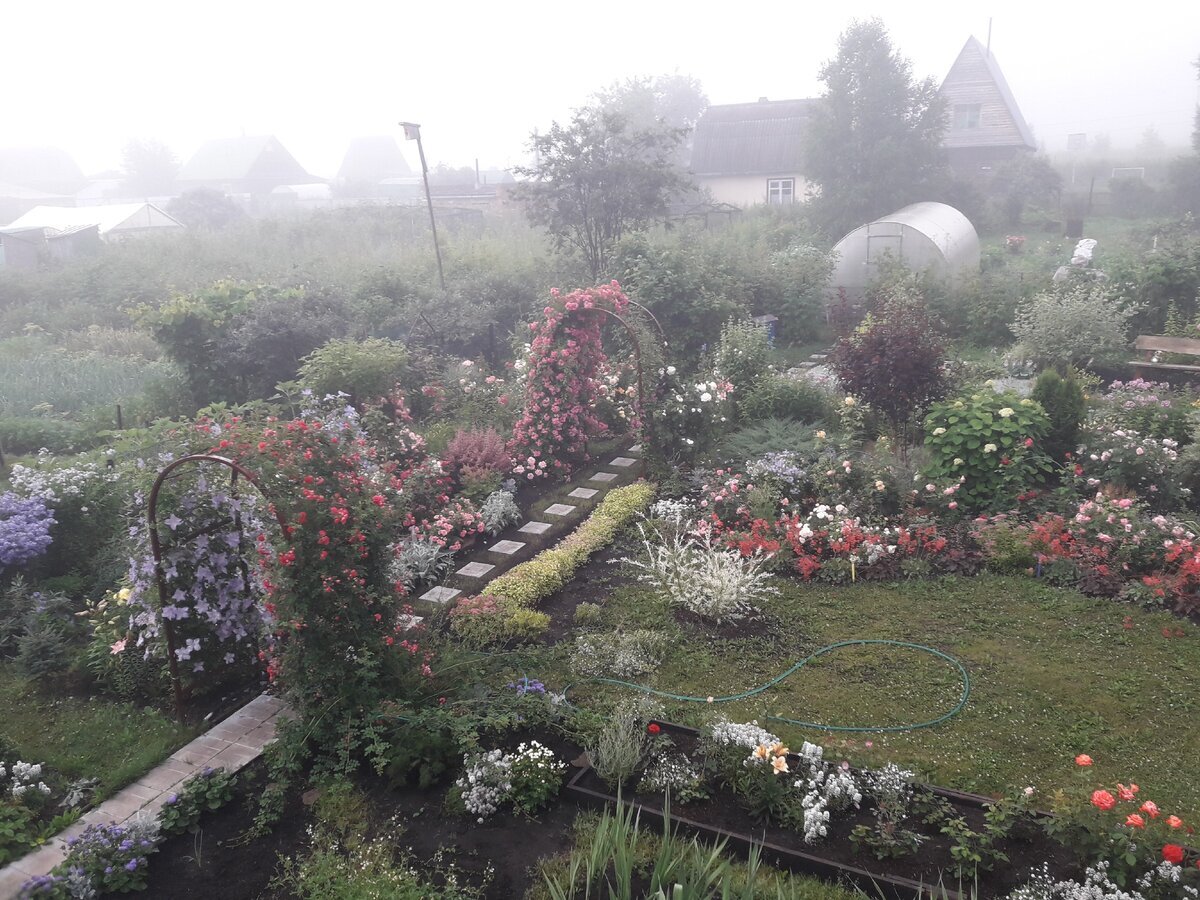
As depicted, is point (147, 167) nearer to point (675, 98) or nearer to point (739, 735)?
point (675, 98)

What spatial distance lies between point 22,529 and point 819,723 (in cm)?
609

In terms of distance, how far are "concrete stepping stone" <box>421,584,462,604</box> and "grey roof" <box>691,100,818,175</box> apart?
2693cm

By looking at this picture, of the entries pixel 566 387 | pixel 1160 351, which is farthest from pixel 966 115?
pixel 566 387

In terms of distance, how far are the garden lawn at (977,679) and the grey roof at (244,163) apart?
4960cm

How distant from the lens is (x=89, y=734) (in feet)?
16.5

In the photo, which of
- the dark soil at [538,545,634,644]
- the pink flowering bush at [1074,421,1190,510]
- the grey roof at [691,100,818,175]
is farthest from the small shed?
the grey roof at [691,100,818,175]

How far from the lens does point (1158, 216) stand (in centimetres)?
2538

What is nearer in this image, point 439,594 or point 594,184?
point 439,594

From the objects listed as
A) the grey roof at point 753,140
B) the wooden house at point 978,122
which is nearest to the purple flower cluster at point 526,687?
the grey roof at point 753,140

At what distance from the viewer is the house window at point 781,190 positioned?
29.9 metres

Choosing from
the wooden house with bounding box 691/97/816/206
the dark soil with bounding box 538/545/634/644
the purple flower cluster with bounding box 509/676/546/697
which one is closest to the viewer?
the purple flower cluster with bounding box 509/676/546/697

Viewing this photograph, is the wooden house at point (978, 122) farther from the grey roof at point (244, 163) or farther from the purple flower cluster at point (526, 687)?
the grey roof at point (244, 163)

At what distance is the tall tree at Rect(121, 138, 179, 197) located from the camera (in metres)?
48.2

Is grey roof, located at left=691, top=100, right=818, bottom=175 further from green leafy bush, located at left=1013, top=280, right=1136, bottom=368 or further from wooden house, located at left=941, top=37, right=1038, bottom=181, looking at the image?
green leafy bush, located at left=1013, top=280, right=1136, bottom=368
